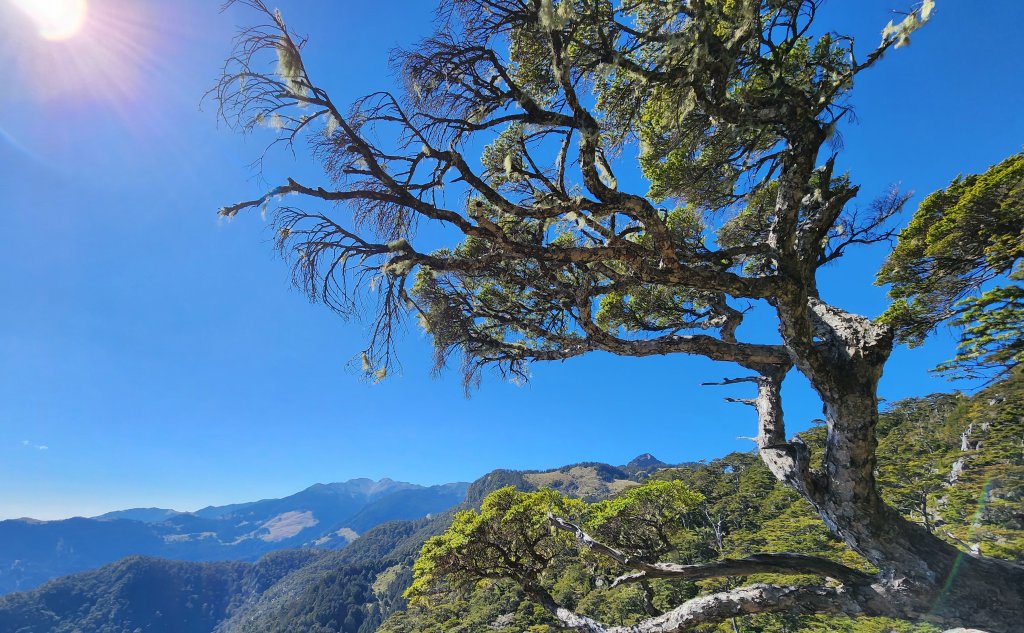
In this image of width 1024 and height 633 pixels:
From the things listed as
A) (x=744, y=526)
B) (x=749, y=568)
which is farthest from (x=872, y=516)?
(x=744, y=526)

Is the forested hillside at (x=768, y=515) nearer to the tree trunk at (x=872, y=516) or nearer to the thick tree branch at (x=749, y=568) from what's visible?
the thick tree branch at (x=749, y=568)

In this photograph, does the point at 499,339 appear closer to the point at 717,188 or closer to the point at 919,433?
the point at 717,188

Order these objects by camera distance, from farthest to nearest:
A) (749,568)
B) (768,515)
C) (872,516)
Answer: (768,515), (749,568), (872,516)

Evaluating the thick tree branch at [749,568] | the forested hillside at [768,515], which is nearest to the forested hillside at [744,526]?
the forested hillside at [768,515]

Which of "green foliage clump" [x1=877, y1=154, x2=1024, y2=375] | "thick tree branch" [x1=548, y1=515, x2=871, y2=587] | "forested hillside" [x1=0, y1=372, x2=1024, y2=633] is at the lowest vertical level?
"forested hillside" [x1=0, y1=372, x2=1024, y2=633]

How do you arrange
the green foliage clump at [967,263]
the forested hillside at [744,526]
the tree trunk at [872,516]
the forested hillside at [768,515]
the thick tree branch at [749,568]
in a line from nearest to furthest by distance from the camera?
the tree trunk at [872,516], the thick tree branch at [749,568], the green foliage clump at [967,263], the forested hillside at [744,526], the forested hillside at [768,515]

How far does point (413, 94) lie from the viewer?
3.49 meters

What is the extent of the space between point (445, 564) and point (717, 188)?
1225 centimetres

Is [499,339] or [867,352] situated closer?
[867,352]

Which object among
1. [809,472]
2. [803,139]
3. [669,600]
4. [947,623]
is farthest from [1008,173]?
[669,600]

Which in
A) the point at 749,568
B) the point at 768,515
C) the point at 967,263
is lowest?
the point at 768,515

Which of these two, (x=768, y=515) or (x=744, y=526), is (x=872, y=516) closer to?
(x=744, y=526)

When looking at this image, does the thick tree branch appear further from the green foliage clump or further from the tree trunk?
the green foliage clump

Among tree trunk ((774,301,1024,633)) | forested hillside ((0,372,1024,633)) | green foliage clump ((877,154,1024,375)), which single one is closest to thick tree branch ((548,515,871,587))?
tree trunk ((774,301,1024,633))
